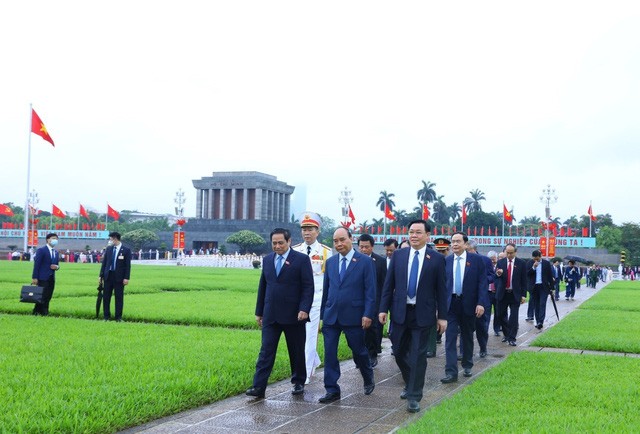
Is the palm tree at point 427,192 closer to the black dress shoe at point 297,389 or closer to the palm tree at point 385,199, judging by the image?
the palm tree at point 385,199

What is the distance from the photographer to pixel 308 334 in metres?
7.65

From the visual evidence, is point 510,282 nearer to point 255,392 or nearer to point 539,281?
point 539,281

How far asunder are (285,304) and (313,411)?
44.5 inches

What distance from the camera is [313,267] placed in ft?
25.3

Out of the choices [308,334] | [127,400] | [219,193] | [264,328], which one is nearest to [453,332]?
[308,334]

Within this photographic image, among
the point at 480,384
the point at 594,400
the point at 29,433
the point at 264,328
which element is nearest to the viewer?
the point at 29,433

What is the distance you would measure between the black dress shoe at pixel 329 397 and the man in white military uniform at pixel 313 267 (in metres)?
0.77

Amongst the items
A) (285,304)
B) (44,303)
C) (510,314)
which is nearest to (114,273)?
(44,303)

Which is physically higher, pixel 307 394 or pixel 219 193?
pixel 219 193

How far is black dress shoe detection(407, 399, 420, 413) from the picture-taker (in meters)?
6.20

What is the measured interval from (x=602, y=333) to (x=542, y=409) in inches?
289

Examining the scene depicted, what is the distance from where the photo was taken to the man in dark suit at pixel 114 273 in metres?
13.0

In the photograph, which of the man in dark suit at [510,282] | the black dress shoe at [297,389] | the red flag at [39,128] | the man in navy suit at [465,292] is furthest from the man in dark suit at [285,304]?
the red flag at [39,128]

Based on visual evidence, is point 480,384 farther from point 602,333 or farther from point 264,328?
point 602,333
